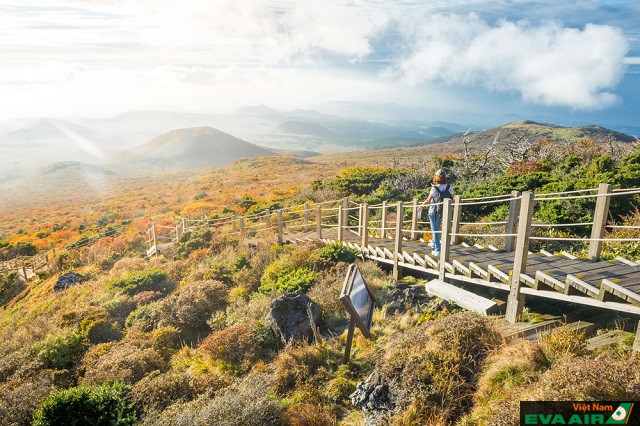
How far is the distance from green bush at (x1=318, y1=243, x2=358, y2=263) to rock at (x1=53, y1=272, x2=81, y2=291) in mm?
10588

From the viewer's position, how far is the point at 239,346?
6668mm

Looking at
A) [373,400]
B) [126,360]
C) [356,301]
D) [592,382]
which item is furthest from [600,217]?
[126,360]

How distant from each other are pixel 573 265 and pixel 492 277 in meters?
1.17

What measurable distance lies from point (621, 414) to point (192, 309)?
25.7 feet

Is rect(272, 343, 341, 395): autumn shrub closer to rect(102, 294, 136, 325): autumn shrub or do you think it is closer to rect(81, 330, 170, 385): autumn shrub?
rect(81, 330, 170, 385): autumn shrub

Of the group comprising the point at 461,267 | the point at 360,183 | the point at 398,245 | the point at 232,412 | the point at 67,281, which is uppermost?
the point at 461,267

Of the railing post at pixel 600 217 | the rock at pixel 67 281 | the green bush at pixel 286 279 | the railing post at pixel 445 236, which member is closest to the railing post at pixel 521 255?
the railing post at pixel 600 217

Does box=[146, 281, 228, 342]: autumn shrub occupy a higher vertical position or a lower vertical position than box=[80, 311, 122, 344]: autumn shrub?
higher

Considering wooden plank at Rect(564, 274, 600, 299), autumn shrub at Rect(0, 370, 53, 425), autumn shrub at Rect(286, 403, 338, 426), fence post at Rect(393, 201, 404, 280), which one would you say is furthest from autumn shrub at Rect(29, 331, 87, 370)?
wooden plank at Rect(564, 274, 600, 299)

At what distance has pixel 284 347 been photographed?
656 cm

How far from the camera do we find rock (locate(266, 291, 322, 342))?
676 centimetres

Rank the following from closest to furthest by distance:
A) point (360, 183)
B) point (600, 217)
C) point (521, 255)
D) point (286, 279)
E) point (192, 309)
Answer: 1. point (521, 255)
2. point (600, 217)
3. point (192, 309)
4. point (286, 279)
5. point (360, 183)

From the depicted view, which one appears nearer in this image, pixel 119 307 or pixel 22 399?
pixel 22 399

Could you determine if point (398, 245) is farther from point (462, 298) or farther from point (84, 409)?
point (84, 409)
